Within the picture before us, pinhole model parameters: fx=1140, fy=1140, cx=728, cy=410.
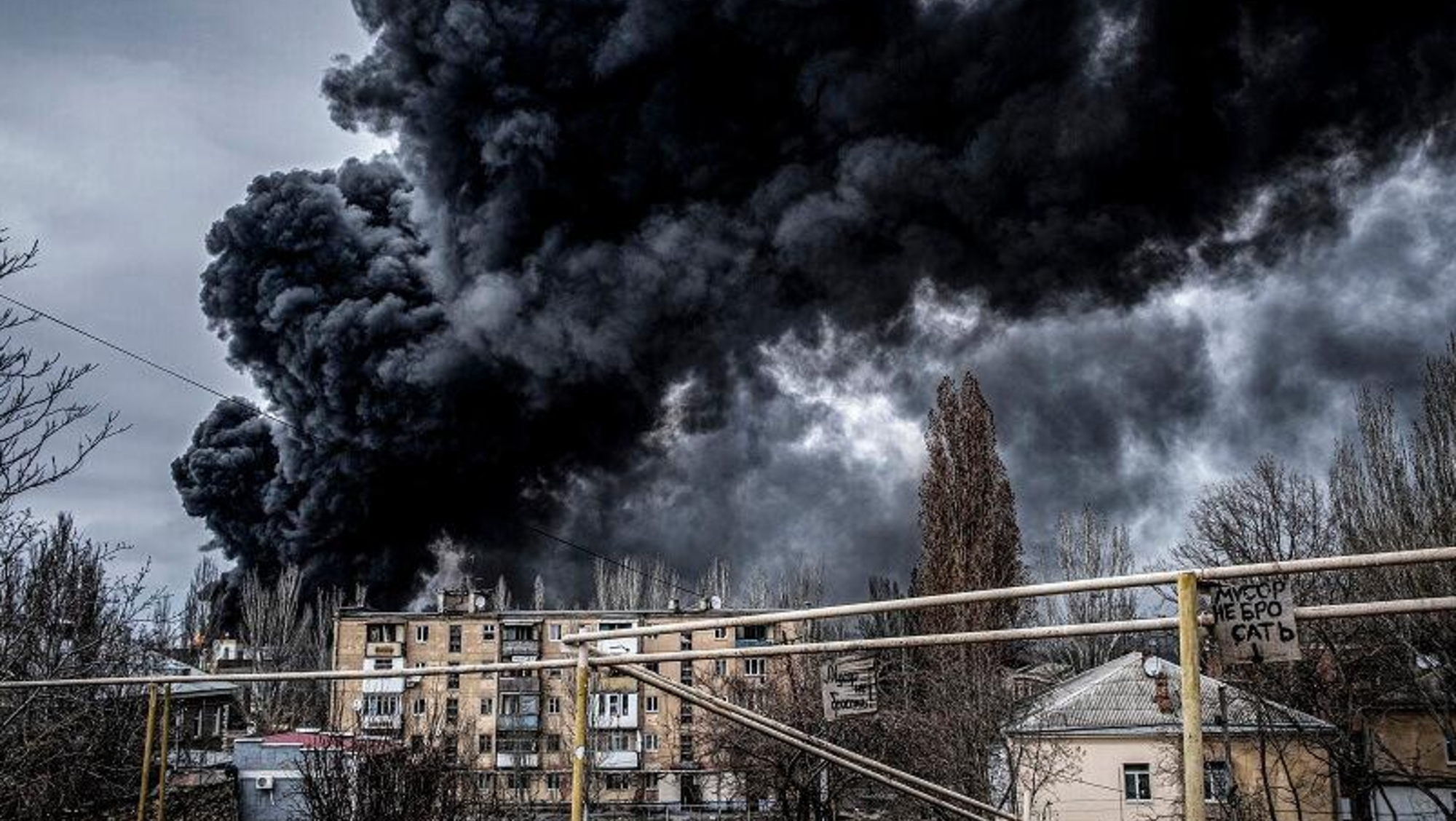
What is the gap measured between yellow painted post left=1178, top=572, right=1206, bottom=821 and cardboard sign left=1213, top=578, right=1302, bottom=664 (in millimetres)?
141

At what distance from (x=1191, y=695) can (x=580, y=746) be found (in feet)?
9.29

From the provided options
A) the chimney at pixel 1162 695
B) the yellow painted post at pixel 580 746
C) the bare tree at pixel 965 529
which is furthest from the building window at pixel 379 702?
the yellow painted post at pixel 580 746

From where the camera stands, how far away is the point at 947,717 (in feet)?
77.5

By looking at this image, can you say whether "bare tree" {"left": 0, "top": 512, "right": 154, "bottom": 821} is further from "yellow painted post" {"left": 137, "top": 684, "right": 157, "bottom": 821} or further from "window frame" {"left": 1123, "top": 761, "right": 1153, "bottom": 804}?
"window frame" {"left": 1123, "top": 761, "right": 1153, "bottom": 804}

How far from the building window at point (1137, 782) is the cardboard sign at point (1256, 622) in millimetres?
25630

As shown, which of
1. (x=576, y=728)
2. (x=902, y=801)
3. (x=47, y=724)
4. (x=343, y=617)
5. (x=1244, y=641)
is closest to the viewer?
(x=1244, y=641)

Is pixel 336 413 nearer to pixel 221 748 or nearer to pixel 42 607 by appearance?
pixel 221 748

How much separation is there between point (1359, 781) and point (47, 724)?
25.7 m

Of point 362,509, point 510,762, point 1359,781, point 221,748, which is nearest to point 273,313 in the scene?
point 362,509

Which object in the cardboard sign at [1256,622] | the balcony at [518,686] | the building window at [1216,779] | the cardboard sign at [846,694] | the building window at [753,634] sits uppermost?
the building window at [753,634]

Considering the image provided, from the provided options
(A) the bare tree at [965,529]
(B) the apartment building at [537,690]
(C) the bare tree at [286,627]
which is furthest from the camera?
(C) the bare tree at [286,627]

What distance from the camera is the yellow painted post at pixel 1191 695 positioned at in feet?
11.9

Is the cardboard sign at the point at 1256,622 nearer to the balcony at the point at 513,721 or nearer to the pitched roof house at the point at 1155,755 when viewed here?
the pitched roof house at the point at 1155,755

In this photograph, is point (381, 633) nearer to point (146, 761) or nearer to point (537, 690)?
point (537, 690)
